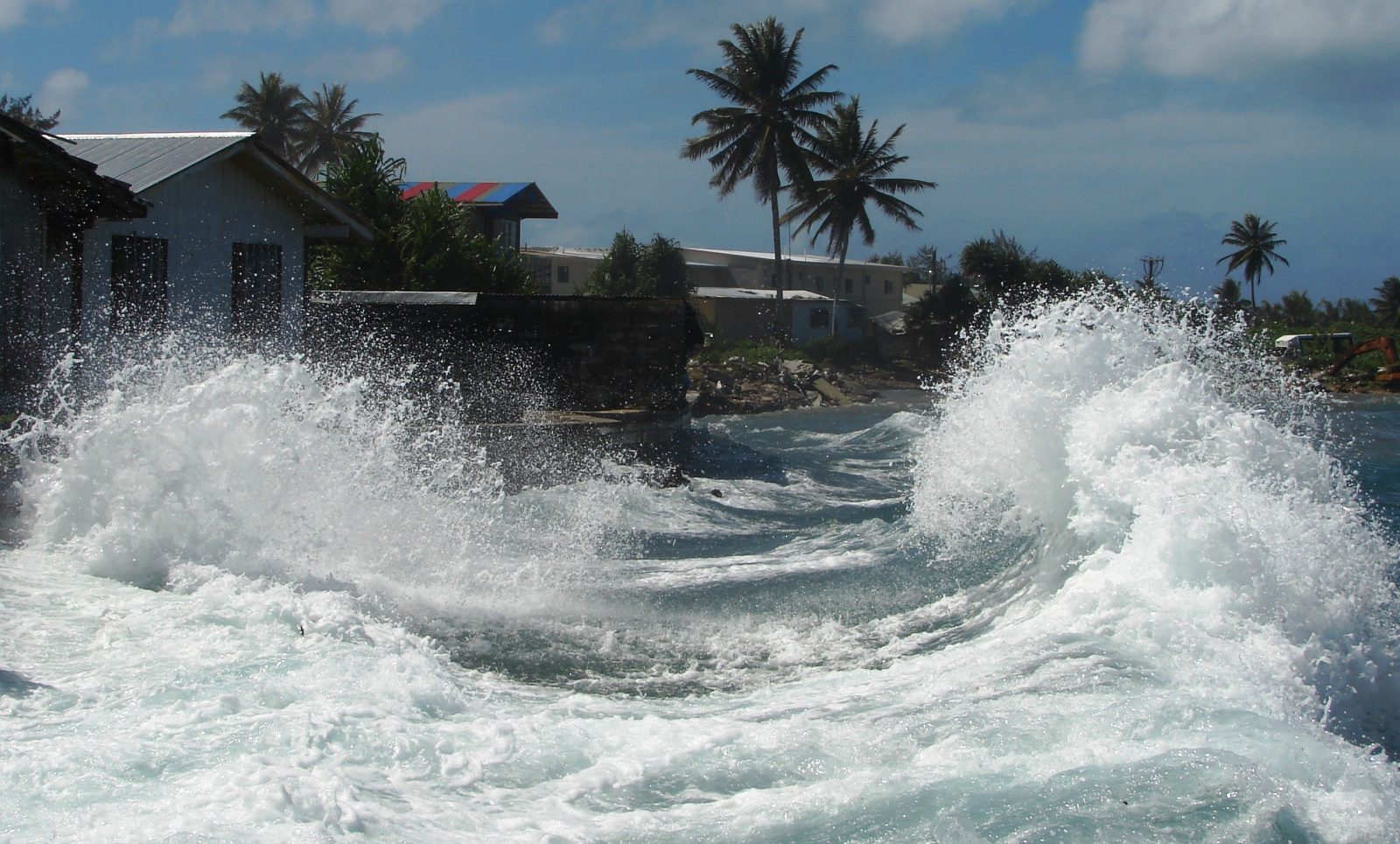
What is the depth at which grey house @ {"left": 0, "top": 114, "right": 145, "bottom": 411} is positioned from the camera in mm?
12078

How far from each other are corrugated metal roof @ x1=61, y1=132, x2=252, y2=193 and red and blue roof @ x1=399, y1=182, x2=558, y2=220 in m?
21.3

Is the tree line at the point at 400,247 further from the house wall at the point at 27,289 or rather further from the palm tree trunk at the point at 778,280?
the palm tree trunk at the point at 778,280

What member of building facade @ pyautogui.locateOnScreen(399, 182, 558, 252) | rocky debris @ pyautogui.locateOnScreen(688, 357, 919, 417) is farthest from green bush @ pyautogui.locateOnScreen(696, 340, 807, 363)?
building facade @ pyautogui.locateOnScreen(399, 182, 558, 252)

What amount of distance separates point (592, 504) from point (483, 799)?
7926mm

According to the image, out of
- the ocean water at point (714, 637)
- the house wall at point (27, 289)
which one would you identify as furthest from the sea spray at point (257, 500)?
the house wall at point (27, 289)

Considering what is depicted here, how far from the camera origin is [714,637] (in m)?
8.00

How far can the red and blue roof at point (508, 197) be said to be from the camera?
37.7 metres

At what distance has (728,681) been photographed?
277 inches

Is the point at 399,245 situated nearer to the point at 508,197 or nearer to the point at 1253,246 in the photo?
the point at 508,197

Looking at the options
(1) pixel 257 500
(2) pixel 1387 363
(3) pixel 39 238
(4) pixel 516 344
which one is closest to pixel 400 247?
(4) pixel 516 344

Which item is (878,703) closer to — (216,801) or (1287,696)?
(1287,696)

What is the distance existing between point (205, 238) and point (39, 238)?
2.46 meters

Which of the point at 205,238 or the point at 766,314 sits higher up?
the point at 205,238

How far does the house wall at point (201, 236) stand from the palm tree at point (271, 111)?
135 feet
